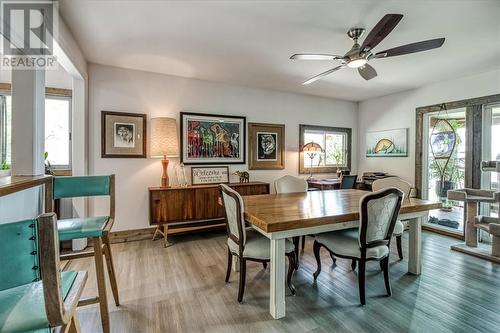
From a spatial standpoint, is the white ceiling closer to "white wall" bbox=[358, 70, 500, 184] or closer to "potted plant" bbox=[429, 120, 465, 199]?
"white wall" bbox=[358, 70, 500, 184]

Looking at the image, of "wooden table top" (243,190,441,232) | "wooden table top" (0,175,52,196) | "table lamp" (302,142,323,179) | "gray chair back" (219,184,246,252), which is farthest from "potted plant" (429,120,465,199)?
"wooden table top" (0,175,52,196)

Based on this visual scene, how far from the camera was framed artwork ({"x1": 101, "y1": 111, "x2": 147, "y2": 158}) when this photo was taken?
3.29 m

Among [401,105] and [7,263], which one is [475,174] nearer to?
[401,105]

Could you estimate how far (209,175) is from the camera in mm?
3906

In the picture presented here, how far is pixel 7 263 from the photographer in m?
0.65

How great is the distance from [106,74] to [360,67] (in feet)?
10.7

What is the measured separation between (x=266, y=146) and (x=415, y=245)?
272cm

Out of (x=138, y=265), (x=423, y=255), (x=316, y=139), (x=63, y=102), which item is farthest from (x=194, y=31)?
(x=423, y=255)

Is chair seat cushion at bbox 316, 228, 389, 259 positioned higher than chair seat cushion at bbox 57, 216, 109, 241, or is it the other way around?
chair seat cushion at bbox 57, 216, 109, 241

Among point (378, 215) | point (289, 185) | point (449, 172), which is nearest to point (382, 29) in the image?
point (378, 215)

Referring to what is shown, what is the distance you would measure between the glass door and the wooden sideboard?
338cm

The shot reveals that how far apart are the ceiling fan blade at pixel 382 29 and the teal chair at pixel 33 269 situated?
214 cm

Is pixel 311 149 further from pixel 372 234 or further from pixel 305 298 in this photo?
pixel 305 298

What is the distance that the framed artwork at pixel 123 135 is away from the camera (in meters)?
3.29
